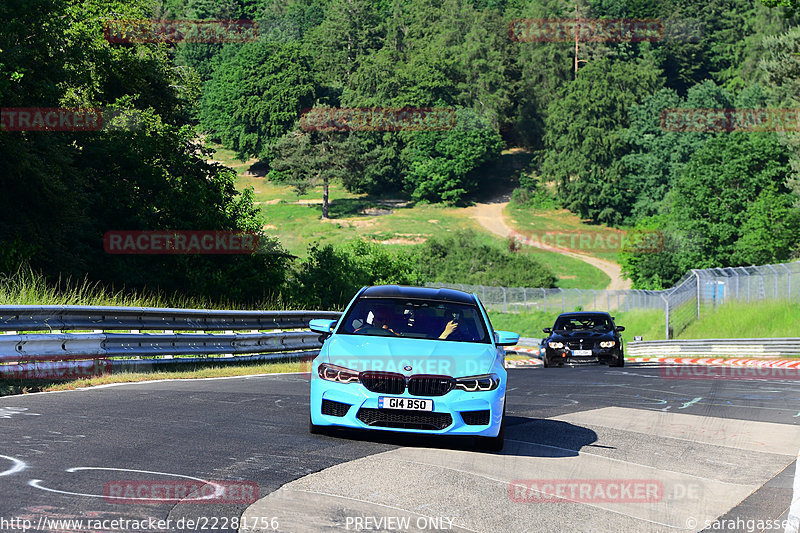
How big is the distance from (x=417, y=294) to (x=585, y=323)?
1739 centimetres

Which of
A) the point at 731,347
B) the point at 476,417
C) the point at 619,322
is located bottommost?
the point at 619,322

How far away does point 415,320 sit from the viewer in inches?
419

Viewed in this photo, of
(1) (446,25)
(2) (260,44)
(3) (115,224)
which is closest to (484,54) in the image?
(1) (446,25)

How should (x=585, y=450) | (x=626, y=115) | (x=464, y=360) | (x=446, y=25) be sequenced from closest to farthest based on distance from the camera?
1. (x=464, y=360)
2. (x=585, y=450)
3. (x=626, y=115)
4. (x=446, y=25)

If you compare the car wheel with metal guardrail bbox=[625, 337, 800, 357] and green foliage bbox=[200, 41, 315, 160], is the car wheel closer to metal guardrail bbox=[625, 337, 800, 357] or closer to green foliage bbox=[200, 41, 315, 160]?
metal guardrail bbox=[625, 337, 800, 357]

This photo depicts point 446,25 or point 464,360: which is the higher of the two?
point 446,25

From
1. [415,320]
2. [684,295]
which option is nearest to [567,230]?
[684,295]

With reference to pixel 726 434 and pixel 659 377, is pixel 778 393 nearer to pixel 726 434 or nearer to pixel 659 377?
pixel 659 377

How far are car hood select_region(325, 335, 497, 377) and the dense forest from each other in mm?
15731

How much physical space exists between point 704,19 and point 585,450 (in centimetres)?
15561

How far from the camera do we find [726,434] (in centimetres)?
1225

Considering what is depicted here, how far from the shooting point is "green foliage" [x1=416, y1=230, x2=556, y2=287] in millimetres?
94750

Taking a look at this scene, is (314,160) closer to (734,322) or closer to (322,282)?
(734,322)

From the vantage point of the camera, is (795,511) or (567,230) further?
(567,230)
